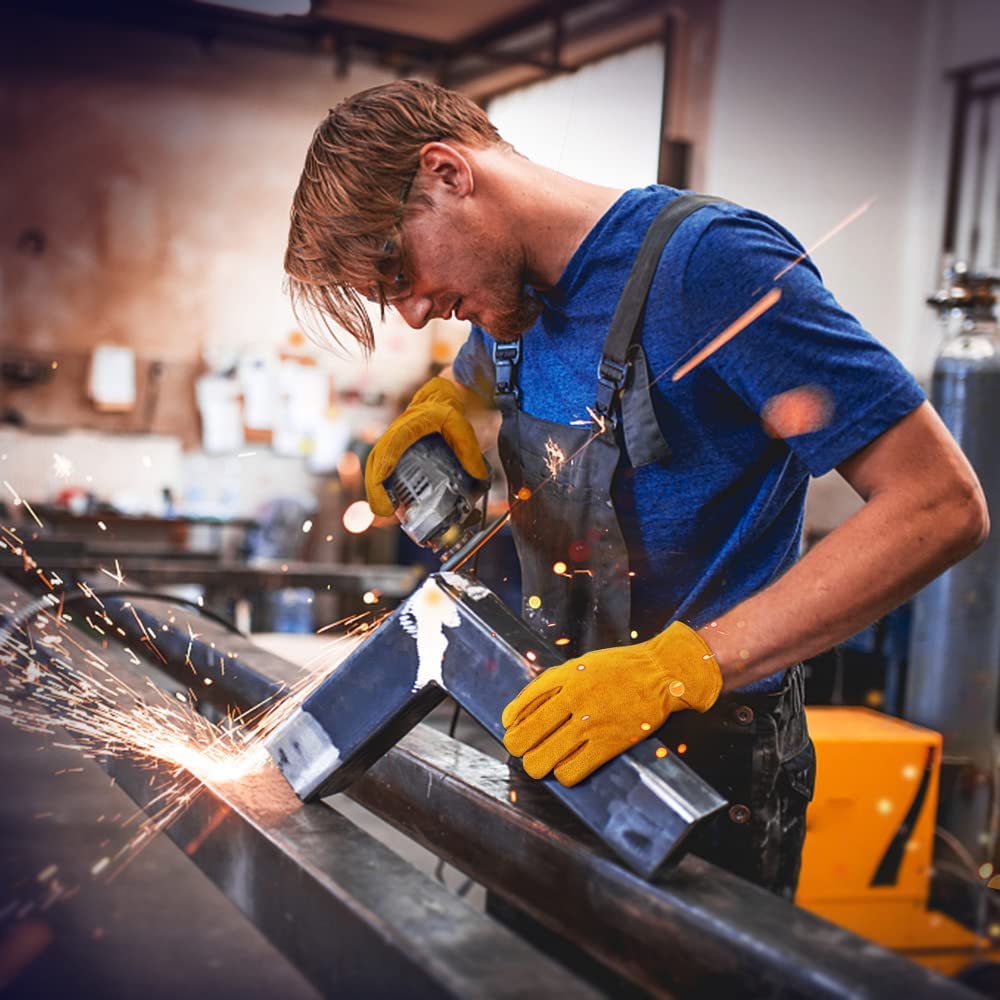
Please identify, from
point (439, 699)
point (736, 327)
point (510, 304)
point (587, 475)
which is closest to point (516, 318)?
point (510, 304)

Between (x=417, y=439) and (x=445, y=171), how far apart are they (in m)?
0.38

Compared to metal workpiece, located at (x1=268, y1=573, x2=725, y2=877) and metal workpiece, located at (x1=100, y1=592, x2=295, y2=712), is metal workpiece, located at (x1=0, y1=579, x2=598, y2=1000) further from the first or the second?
metal workpiece, located at (x1=100, y1=592, x2=295, y2=712)

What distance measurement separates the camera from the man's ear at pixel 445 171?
1.33 metres

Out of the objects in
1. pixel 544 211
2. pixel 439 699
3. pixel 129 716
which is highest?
pixel 544 211

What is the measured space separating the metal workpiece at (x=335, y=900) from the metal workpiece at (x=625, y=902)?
146 mm

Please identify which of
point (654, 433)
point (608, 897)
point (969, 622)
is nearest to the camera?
point (608, 897)

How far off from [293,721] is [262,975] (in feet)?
1.18

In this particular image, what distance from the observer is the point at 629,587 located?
1.34 metres

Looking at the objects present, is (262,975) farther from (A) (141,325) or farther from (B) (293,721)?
(A) (141,325)

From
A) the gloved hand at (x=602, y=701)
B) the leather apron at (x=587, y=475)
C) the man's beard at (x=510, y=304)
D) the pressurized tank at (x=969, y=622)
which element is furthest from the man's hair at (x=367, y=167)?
the pressurized tank at (x=969, y=622)

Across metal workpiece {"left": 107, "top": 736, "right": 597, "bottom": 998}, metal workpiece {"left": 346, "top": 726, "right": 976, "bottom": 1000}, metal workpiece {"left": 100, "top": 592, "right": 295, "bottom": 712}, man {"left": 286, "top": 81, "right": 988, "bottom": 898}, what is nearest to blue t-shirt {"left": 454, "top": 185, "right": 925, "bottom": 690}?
man {"left": 286, "top": 81, "right": 988, "bottom": 898}

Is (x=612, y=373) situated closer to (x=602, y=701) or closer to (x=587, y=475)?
(x=587, y=475)

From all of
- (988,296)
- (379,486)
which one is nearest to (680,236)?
(379,486)

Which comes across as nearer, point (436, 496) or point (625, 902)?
point (625, 902)
